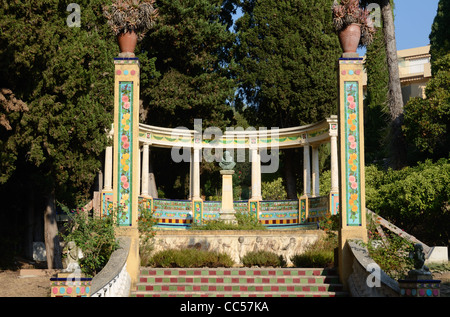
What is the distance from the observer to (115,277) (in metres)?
9.69

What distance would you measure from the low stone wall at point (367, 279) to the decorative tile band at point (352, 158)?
2.09 ft

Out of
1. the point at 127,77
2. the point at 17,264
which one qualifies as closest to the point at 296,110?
the point at 17,264

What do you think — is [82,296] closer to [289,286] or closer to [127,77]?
[289,286]

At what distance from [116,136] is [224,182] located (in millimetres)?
9709

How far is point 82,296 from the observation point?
8.42 m

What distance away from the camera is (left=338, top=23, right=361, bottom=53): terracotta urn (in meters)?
12.0

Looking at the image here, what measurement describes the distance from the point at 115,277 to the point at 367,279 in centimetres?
415

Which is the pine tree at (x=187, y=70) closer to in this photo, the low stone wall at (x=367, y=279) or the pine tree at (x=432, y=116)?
the pine tree at (x=432, y=116)

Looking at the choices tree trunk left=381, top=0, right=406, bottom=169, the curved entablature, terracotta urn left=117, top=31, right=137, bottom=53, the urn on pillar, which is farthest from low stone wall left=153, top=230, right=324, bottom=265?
tree trunk left=381, top=0, right=406, bottom=169

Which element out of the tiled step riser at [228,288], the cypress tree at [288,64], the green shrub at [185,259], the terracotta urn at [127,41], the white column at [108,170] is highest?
the cypress tree at [288,64]

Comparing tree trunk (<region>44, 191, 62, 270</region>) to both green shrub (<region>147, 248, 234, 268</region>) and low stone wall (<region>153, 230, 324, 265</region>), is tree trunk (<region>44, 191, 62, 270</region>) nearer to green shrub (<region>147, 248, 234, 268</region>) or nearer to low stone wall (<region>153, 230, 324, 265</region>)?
low stone wall (<region>153, 230, 324, 265</region>)

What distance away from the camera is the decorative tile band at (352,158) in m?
11.5

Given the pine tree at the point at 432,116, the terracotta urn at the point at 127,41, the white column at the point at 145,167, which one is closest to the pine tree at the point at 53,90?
the white column at the point at 145,167
